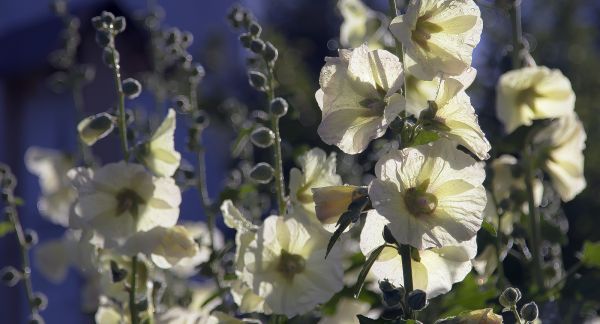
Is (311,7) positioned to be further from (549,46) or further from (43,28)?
(43,28)

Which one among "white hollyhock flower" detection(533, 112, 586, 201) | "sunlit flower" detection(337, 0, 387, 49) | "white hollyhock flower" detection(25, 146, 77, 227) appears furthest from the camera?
"white hollyhock flower" detection(25, 146, 77, 227)

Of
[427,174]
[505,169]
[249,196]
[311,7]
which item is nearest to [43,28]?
[249,196]

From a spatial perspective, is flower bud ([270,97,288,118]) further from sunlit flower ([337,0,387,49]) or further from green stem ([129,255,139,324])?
sunlit flower ([337,0,387,49])

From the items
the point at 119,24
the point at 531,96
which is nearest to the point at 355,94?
the point at 119,24

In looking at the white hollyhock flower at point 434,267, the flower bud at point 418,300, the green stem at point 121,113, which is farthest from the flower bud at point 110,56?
the flower bud at point 418,300

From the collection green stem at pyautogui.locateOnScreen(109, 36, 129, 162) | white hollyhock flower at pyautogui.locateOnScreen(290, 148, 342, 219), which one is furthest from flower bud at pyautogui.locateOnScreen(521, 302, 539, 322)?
green stem at pyautogui.locateOnScreen(109, 36, 129, 162)

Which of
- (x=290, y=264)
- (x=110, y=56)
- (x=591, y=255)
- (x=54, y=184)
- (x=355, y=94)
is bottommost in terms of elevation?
(x=54, y=184)

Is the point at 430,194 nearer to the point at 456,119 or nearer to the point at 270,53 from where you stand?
the point at 456,119
